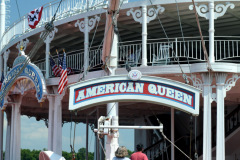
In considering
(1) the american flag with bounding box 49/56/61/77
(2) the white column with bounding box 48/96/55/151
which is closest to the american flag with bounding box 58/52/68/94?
(1) the american flag with bounding box 49/56/61/77

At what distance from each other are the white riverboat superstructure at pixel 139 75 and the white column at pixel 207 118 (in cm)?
3

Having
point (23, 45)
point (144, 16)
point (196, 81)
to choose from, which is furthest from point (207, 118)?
point (23, 45)

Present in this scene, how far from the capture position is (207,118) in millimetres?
20375

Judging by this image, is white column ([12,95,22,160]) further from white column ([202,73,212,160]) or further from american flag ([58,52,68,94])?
white column ([202,73,212,160])

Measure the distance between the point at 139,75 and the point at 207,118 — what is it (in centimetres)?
677

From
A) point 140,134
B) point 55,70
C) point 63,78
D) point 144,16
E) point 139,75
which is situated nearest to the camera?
point 139,75

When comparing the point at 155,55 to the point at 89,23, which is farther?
the point at 155,55

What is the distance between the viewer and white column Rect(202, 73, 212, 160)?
20234 millimetres

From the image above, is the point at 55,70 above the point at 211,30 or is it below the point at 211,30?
below

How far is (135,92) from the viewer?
14320 millimetres

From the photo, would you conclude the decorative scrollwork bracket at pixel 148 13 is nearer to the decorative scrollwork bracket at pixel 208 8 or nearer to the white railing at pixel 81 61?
the decorative scrollwork bracket at pixel 208 8

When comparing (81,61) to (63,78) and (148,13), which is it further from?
(148,13)

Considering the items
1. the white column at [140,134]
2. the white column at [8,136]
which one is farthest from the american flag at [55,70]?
the white column at [140,134]

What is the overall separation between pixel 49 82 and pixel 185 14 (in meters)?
6.05
